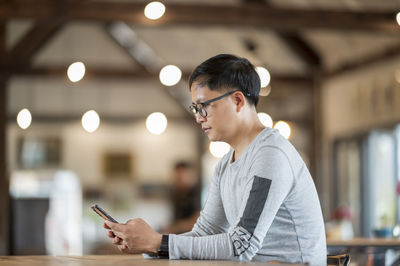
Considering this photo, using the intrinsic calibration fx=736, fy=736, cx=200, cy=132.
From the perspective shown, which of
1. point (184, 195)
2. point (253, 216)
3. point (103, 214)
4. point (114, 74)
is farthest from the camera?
point (114, 74)

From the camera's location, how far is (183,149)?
16609 mm

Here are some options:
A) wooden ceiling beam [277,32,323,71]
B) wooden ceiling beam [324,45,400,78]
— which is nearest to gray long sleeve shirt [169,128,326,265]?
wooden ceiling beam [324,45,400,78]

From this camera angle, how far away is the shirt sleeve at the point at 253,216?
203 cm

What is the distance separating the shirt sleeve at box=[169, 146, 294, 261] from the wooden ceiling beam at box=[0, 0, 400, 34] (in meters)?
5.83

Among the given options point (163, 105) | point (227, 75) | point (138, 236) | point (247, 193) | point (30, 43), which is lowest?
point (138, 236)

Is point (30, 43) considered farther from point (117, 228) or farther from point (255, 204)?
point (255, 204)

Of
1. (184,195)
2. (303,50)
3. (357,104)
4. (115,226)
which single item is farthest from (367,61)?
(115,226)

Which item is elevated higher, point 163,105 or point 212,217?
point 163,105

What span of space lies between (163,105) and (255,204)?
555 inches

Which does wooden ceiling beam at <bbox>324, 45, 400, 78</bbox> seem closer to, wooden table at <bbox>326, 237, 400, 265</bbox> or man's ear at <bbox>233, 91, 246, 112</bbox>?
wooden table at <bbox>326, 237, 400, 265</bbox>

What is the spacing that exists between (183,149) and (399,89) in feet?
26.1

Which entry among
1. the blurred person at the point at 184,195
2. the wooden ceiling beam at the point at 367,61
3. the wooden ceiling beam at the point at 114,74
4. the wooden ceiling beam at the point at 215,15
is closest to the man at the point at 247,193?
the blurred person at the point at 184,195

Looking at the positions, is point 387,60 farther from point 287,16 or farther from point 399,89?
point 287,16

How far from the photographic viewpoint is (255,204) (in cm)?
203
